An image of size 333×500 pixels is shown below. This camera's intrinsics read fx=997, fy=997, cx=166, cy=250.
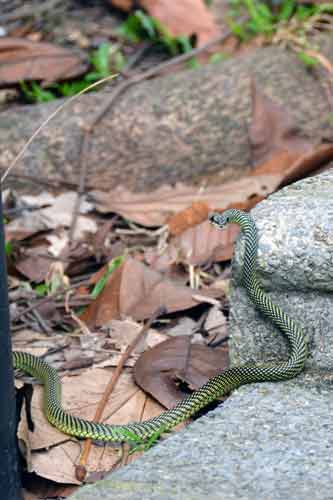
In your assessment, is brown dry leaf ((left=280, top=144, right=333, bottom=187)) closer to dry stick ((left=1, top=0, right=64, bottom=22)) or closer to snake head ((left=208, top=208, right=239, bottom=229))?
snake head ((left=208, top=208, right=239, bottom=229))

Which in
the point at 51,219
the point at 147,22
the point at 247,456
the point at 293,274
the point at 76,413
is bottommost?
the point at 51,219

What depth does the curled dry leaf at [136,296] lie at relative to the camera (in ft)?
17.8

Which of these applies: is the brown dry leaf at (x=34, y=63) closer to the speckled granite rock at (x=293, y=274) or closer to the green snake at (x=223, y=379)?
the green snake at (x=223, y=379)

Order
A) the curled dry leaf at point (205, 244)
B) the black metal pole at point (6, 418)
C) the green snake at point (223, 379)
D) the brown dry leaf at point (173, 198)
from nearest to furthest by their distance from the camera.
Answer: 1. the black metal pole at point (6, 418)
2. the green snake at point (223, 379)
3. the curled dry leaf at point (205, 244)
4. the brown dry leaf at point (173, 198)

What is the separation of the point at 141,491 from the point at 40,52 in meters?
5.36

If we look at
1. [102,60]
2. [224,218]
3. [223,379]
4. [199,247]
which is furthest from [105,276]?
[102,60]

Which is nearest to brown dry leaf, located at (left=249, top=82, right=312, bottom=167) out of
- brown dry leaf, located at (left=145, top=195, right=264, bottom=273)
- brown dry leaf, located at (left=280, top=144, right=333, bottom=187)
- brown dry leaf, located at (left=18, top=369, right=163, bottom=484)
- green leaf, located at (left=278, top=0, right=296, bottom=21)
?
brown dry leaf, located at (left=280, top=144, right=333, bottom=187)

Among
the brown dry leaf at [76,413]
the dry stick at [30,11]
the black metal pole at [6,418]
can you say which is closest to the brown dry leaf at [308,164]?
the brown dry leaf at [76,413]

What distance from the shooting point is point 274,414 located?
12.6 ft

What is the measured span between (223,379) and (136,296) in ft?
4.32

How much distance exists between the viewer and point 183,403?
4379 millimetres

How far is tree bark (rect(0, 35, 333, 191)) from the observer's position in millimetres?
7305

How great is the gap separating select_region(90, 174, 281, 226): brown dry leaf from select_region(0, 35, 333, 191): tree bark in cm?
35

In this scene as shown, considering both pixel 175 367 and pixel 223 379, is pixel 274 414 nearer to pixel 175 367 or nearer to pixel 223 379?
pixel 223 379
